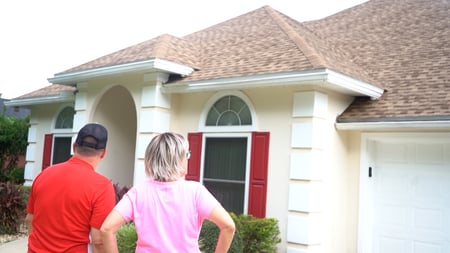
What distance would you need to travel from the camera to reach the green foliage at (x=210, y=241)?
22.7 feet

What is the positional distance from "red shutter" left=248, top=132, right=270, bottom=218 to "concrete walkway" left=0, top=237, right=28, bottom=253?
4460 millimetres

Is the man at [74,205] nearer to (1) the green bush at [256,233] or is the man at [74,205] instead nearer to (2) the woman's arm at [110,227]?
(2) the woman's arm at [110,227]

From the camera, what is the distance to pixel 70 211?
10.1ft

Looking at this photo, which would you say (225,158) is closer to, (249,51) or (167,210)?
(249,51)

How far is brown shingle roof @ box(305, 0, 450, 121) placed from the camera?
8.30 m

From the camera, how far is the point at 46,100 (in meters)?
13.8

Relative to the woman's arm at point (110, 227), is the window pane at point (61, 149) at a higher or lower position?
higher

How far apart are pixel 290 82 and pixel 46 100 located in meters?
8.67

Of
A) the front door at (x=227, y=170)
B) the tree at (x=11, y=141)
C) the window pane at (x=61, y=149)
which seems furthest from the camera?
Result: the tree at (x=11, y=141)

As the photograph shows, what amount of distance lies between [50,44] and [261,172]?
2733 centimetres

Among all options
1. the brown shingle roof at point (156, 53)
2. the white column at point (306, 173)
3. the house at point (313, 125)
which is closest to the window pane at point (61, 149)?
the brown shingle roof at point (156, 53)

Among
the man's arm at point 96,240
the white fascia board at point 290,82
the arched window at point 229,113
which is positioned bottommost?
the man's arm at point 96,240

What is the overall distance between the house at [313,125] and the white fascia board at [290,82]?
0.9 inches

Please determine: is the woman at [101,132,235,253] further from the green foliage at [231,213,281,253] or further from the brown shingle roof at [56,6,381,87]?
the brown shingle roof at [56,6,381,87]
